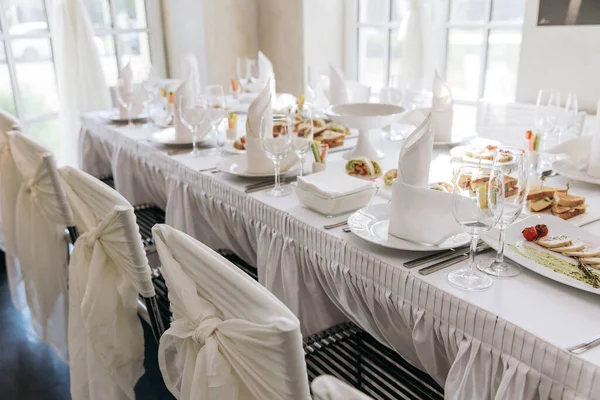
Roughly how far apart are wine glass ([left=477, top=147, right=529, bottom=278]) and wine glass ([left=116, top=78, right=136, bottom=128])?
1.89m

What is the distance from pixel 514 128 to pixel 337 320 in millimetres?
1295

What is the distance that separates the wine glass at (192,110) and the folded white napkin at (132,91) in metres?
0.55

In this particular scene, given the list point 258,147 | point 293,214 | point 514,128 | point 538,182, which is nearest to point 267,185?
point 258,147

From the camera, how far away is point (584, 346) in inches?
30.1

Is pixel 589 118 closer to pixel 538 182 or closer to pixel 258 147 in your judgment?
pixel 538 182

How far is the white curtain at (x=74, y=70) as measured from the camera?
340cm

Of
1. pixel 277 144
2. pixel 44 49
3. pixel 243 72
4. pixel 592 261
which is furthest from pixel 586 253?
pixel 44 49

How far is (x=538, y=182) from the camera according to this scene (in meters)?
1.49

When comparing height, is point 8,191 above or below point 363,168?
below

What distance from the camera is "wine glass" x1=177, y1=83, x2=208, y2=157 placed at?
1.88 meters

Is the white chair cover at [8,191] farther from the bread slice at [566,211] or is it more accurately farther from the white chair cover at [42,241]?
the bread slice at [566,211]

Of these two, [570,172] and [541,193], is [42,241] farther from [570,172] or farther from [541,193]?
[570,172]

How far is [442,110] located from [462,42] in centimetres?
154

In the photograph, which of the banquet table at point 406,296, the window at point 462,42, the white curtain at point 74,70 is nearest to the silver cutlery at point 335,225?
the banquet table at point 406,296
